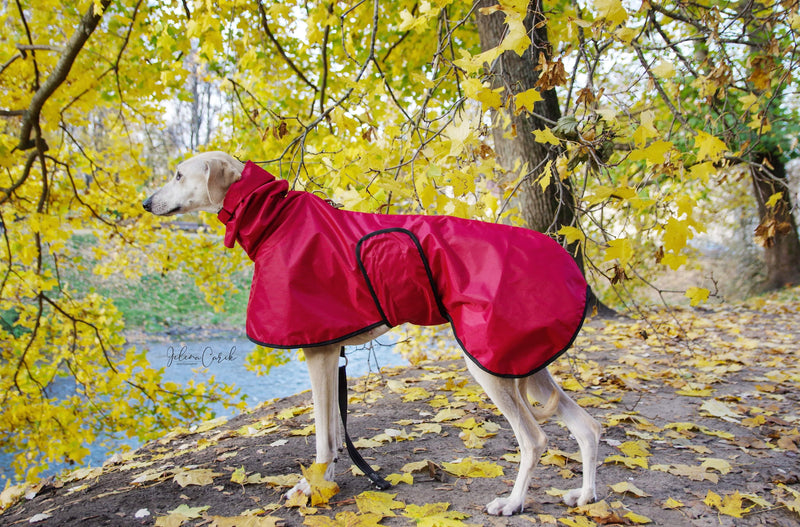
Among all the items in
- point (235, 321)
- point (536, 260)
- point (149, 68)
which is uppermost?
point (149, 68)

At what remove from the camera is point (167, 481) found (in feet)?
9.39

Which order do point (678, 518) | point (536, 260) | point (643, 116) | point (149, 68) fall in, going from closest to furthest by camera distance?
point (536, 260) < point (678, 518) < point (643, 116) < point (149, 68)

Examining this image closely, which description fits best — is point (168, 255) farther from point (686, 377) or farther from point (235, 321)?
point (235, 321)

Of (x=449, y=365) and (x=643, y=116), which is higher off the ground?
(x=643, y=116)

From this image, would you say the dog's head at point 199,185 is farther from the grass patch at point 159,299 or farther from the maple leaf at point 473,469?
the grass patch at point 159,299

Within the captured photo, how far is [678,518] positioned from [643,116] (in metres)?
1.88

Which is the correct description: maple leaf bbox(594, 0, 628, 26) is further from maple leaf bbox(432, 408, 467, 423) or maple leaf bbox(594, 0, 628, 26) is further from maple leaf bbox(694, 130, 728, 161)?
maple leaf bbox(432, 408, 467, 423)

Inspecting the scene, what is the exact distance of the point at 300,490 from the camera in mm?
2508

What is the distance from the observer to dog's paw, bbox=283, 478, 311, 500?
2484 millimetres

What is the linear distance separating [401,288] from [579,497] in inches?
→ 51.3

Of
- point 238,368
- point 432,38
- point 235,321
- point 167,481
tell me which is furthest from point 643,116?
point 235,321

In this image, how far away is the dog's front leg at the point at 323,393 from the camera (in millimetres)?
2486

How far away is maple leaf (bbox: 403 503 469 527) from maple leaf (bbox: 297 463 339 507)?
0.39 metres

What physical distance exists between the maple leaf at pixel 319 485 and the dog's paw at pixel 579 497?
1120 mm
